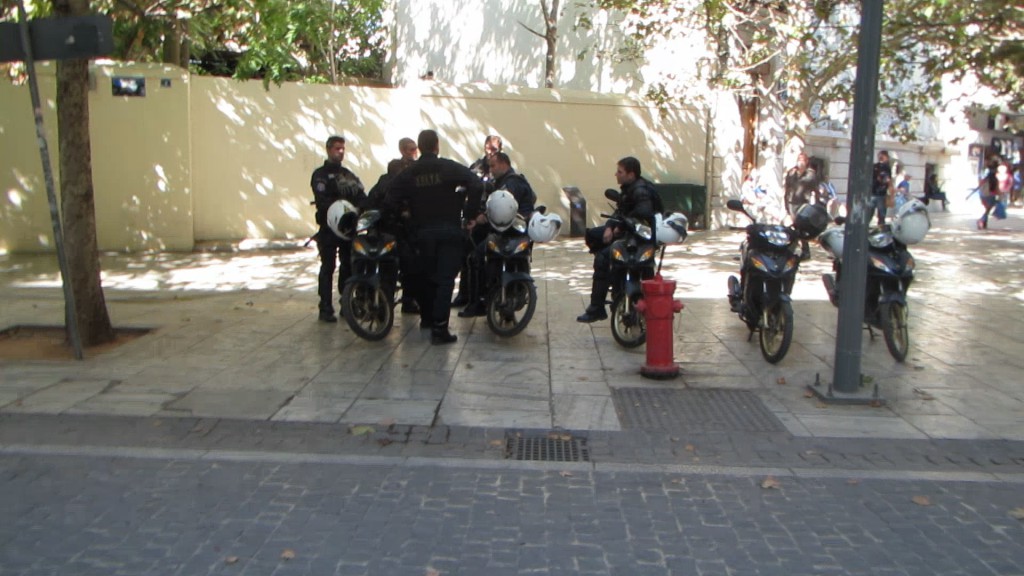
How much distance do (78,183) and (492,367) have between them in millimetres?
3739

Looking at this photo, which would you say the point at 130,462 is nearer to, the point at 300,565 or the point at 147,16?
the point at 300,565

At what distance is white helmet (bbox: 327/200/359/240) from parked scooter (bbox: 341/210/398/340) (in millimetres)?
125

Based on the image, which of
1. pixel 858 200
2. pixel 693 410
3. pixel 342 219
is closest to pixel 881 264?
pixel 858 200

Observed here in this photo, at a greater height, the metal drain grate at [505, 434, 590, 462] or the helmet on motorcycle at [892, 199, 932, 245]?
the helmet on motorcycle at [892, 199, 932, 245]

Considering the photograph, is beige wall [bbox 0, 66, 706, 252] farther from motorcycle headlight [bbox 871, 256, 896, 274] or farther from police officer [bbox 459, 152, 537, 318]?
motorcycle headlight [bbox 871, 256, 896, 274]

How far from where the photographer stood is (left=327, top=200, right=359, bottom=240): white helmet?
898cm

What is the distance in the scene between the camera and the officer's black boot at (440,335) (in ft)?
28.6

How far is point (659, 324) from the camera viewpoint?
7617 millimetres

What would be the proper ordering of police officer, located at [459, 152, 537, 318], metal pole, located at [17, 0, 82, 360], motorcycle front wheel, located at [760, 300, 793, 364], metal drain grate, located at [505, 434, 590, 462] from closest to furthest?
metal drain grate, located at [505, 434, 590, 462]
metal pole, located at [17, 0, 82, 360]
motorcycle front wheel, located at [760, 300, 793, 364]
police officer, located at [459, 152, 537, 318]

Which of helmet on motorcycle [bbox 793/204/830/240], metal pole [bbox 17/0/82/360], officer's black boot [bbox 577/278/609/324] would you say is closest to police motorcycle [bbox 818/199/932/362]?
helmet on motorcycle [bbox 793/204/830/240]

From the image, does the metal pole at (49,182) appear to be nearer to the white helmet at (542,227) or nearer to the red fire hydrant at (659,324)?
the white helmet at (542,227)

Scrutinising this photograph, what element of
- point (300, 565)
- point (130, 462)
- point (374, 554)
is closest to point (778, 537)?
point (374, 554)

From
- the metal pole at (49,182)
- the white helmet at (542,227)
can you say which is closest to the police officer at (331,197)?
the white helmet at (542,227)

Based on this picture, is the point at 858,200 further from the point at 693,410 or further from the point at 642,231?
the point at 642,231
